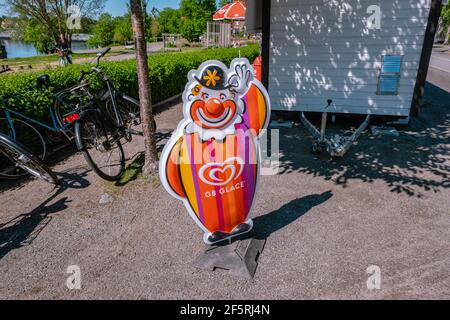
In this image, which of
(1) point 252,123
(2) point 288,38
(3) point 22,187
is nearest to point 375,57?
(2) point 288,38

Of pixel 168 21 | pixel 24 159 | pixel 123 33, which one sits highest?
pixel 168 21

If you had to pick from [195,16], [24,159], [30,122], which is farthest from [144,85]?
[195,16]

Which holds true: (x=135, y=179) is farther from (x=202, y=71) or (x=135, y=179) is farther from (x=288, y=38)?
(x=288, y=38)

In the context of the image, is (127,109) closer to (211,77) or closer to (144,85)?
(144,85)

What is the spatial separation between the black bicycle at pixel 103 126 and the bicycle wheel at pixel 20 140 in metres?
0.92

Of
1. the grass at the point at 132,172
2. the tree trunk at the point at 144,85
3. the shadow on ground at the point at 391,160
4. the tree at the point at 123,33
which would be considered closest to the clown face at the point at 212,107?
the tree trunk at the point at 144,85

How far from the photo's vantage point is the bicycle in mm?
5145

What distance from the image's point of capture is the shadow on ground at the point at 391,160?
5.20 m

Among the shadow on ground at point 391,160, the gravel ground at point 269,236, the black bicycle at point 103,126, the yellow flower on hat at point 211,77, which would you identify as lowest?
the gravel ground at point 269,236

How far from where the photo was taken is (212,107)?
285cm

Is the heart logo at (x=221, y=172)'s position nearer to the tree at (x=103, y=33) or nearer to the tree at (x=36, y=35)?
the tree at (x=36, y=35)

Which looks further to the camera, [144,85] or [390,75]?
[390,75]

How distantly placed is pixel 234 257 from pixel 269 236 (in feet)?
2.22

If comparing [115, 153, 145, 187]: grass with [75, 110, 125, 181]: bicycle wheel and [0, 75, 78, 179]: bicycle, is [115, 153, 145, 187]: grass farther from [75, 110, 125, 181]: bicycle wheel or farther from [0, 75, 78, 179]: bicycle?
[0, 75, 78, 179]: bicycle
